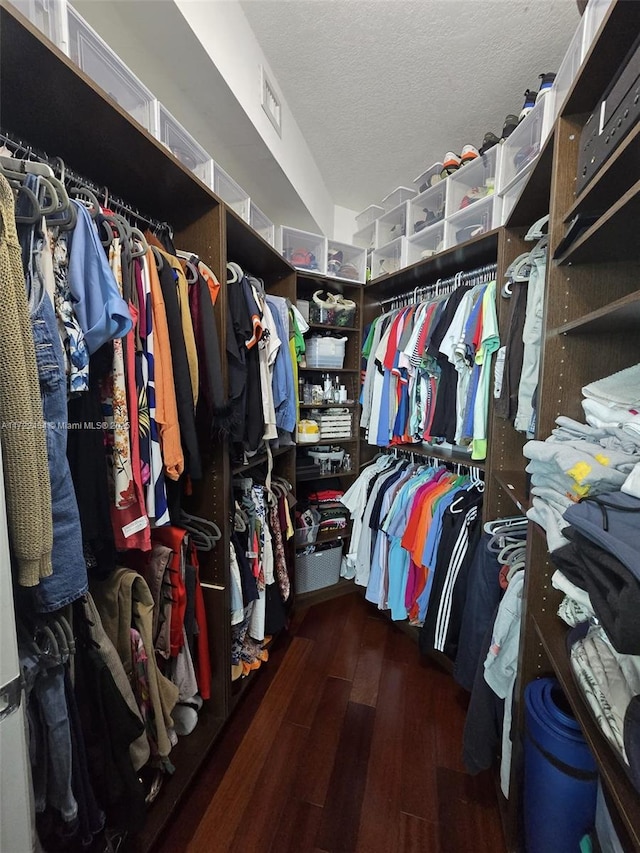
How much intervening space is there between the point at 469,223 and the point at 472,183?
236mm

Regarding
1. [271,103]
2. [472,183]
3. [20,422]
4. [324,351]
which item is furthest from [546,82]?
[20,422]

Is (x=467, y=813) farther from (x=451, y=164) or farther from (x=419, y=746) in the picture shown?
(x=451, y=164)

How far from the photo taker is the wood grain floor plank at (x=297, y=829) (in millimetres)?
1057

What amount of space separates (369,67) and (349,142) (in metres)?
0.46

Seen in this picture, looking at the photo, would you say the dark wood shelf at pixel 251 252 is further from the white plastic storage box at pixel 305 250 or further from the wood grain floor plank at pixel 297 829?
the wood grain floor plank at pixel 297 829

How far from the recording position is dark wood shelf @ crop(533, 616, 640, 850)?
505 millimetres

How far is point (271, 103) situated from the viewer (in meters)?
1.55

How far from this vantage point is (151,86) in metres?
1.25

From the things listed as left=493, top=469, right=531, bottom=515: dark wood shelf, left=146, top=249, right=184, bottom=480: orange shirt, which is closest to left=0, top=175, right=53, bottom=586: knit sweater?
left=146, top=249, right=184, bottom=480: orange shirt

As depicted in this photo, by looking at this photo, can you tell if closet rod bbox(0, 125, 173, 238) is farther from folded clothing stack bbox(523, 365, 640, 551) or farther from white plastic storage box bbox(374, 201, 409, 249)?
white plastic storage box bbox(374, 201, 409, 249)

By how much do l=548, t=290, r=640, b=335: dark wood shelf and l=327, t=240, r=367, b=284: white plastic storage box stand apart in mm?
1592

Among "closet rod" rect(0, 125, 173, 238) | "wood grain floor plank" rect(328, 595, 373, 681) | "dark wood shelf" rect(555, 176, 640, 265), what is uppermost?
"closet rod" rect(0, 125, 173, 238)

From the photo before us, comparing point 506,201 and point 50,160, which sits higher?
point 506,201

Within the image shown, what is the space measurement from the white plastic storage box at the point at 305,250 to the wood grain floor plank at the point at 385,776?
7.57ft
